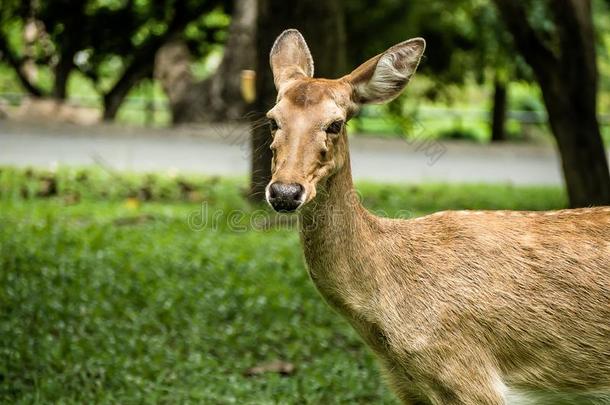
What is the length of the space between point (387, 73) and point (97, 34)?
50.1ft

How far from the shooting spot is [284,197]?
13.3 feet

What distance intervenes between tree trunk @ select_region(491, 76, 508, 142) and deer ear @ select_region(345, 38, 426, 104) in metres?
18.7

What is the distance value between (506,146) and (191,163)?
841 cm

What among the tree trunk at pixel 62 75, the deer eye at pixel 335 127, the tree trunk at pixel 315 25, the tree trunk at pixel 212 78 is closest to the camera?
the deer eye at pixel 335 127

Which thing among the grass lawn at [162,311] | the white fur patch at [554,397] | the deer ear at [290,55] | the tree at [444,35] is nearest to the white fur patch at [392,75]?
the deer ear at [290,55]

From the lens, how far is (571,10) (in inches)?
382

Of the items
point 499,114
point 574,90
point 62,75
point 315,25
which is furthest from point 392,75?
point 499,114

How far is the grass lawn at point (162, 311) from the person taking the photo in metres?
6.29

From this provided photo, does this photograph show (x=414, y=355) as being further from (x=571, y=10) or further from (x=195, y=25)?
(x=195, y=25)

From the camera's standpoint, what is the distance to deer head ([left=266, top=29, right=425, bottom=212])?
4.15m

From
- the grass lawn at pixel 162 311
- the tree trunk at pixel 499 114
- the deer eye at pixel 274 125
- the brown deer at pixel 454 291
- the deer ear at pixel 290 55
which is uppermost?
the deer ear at pixel 290 55

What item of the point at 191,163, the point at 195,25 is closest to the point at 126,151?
the point at 191,163

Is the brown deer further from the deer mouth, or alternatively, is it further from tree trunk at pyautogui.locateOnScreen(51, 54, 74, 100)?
tree trunk at pyautogui.locateOnScreen(51, 54, 74, 100)

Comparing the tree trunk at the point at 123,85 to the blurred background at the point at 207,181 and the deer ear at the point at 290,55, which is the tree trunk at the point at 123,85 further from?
the deer ear at the point at 290,55
